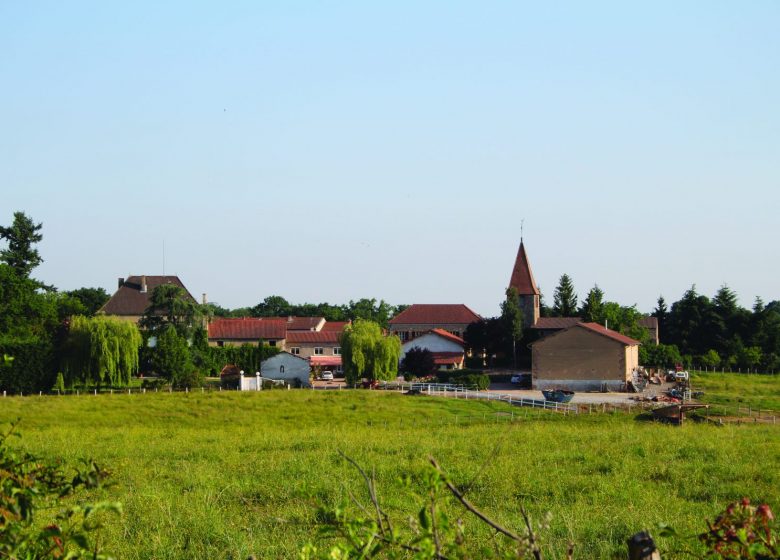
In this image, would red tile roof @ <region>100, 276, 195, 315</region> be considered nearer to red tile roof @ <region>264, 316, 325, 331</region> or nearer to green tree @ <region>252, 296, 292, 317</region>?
red tile roof @ <region>264, 316, 325, 331</region>

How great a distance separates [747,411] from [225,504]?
3770cm

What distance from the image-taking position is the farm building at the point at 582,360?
61.0 metres

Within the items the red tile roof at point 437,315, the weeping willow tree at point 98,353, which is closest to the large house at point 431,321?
the red tile roof at point 437,315

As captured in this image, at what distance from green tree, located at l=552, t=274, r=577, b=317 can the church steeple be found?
646 inches

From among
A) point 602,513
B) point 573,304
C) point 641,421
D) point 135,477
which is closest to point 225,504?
point 135,477

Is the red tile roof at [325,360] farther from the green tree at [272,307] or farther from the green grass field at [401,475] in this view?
the green tree at [272,307]

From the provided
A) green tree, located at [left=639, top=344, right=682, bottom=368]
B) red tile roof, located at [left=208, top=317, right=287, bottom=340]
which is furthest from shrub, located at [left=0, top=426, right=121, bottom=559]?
red tile roof, located at [left=208, top=317, right=287, bottom=340]

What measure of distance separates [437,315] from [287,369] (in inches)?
1277

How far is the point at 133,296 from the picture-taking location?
8862cm

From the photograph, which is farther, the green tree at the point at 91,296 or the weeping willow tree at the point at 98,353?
the green tree at the point at 91,296

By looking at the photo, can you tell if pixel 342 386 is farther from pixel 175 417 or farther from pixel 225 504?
pixel 225 504

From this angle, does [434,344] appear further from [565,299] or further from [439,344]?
[565,299]

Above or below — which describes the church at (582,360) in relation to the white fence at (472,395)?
above

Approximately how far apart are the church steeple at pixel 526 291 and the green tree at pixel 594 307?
8.53m
